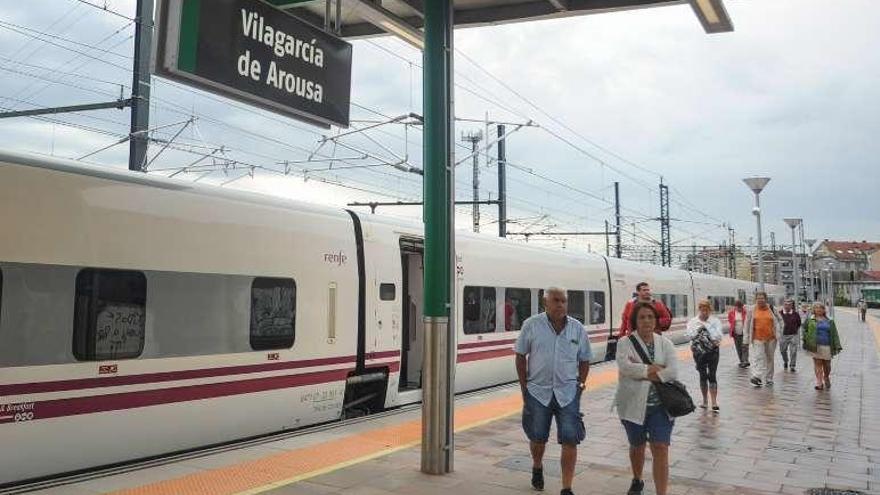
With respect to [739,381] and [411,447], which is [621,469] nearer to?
[411,447]

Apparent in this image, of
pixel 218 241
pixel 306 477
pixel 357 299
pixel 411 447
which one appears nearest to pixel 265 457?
pixel 306 477

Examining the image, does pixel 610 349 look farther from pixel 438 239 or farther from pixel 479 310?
pixel 438 239

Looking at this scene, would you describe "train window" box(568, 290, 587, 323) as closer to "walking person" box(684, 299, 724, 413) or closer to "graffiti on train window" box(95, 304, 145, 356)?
"walking person" box(684, 299, 724, 413)

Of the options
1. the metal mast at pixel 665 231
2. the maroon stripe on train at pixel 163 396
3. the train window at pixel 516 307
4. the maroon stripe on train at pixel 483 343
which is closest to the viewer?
the maroon stripe on train at pixel 163 396

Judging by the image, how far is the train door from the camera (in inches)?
399

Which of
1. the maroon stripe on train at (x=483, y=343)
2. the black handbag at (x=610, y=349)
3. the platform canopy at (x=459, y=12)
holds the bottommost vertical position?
the black handbag at (x=610, y=349)

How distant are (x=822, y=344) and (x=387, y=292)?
754 centimetres

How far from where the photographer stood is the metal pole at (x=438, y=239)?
5953 millimetres

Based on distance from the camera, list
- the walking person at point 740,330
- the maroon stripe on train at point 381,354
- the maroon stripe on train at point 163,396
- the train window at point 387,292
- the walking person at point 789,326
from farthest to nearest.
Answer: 1. the walking person at point 740,330
2. the walking person at point 789,326
3. the train window at point 387,292
4. the maroon stripe on train at point 381,354
5. the maroon stripe on train at point 163,396

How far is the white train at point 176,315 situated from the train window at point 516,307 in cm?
279

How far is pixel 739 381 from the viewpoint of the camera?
13.3 m

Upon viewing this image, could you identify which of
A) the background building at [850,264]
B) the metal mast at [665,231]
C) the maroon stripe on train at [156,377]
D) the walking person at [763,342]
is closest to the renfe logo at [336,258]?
the maroon stripe on train at [156,377]

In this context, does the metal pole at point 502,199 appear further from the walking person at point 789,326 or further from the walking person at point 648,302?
the walking person at point 648,302

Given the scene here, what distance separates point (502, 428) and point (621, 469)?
6.31 ft
